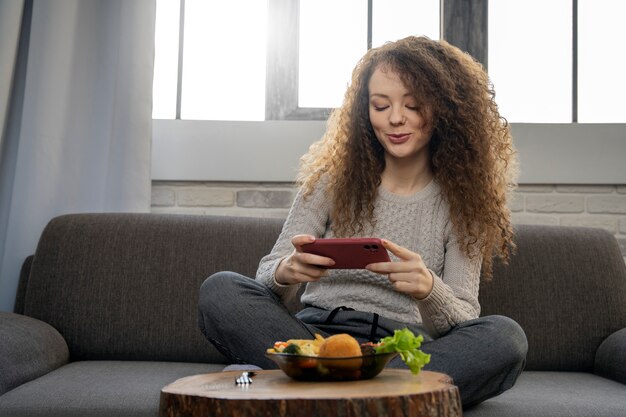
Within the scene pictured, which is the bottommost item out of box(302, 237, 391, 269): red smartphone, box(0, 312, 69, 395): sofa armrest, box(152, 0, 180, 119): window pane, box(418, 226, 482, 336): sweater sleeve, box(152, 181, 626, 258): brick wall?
box(0, 312, 69, 395): sofa armrest

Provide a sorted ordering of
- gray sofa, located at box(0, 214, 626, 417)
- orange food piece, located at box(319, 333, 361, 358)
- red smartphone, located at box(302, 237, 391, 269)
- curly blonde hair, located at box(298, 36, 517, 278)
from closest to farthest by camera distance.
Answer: orange food piece, located at box(319, 333, 361, 358) → red smartphone, located at box(302, 237, 391, 269) → curly blonde hair, located at box(298, 36, 517, 278) → gray sofa, located at box(0, 214, 626, 417)

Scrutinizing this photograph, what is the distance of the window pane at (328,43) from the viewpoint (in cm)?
289

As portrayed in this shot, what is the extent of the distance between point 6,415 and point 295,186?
1.29 metres

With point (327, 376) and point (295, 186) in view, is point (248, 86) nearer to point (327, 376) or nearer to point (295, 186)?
point (295, 186)

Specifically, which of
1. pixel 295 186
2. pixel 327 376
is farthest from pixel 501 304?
pixel 327 376

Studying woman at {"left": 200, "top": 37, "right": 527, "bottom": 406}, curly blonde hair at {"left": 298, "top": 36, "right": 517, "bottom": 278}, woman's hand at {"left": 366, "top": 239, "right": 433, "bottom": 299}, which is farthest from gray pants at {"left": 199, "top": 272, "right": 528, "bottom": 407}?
curly blonde hair at {"left": 298, "top": 36, "right": 517, "bottom": 278}

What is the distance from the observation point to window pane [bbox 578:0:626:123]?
2902mm

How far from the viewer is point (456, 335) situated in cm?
166

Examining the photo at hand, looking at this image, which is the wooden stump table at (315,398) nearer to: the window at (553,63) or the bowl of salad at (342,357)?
the bowl of salad at (342,357)

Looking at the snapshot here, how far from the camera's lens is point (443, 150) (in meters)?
2.05

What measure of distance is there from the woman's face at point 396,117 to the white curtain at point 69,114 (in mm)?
935

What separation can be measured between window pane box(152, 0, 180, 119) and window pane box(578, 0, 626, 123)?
143cm

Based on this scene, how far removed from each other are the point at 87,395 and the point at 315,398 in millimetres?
788

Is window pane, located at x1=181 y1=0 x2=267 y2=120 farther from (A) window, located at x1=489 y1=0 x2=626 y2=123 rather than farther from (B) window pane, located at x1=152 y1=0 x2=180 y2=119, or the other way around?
(A) window, located at x1=489 y1=0 x2=626 y2=123
